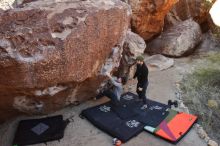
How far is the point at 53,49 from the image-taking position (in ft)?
20.6

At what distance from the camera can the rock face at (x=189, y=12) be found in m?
13.7

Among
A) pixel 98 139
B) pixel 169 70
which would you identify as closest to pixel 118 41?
pixel 98 139

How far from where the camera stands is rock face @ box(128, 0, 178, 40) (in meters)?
11.7

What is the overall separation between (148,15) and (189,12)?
2849 millimetres

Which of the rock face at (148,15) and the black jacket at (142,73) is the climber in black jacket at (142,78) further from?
the rock face at (148,15)

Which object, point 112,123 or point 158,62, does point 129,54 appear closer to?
point 158,62

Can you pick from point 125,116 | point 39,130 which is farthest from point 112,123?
point 39,130

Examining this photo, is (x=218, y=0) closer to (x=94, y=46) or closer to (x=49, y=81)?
(x=94, y=46)

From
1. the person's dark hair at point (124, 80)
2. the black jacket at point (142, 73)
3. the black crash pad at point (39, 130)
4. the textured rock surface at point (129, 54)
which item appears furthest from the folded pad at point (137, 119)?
the textured rock surface at point (129, 54)

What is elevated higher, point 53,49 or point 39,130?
point 53,49

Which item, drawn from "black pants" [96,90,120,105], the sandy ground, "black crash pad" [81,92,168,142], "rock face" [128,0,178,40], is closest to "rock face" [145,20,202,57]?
"rock face" [128,0,178,40]

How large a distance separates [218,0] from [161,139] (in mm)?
8167

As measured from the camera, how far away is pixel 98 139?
23.9 feet

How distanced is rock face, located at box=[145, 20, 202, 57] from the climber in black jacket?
421cm
